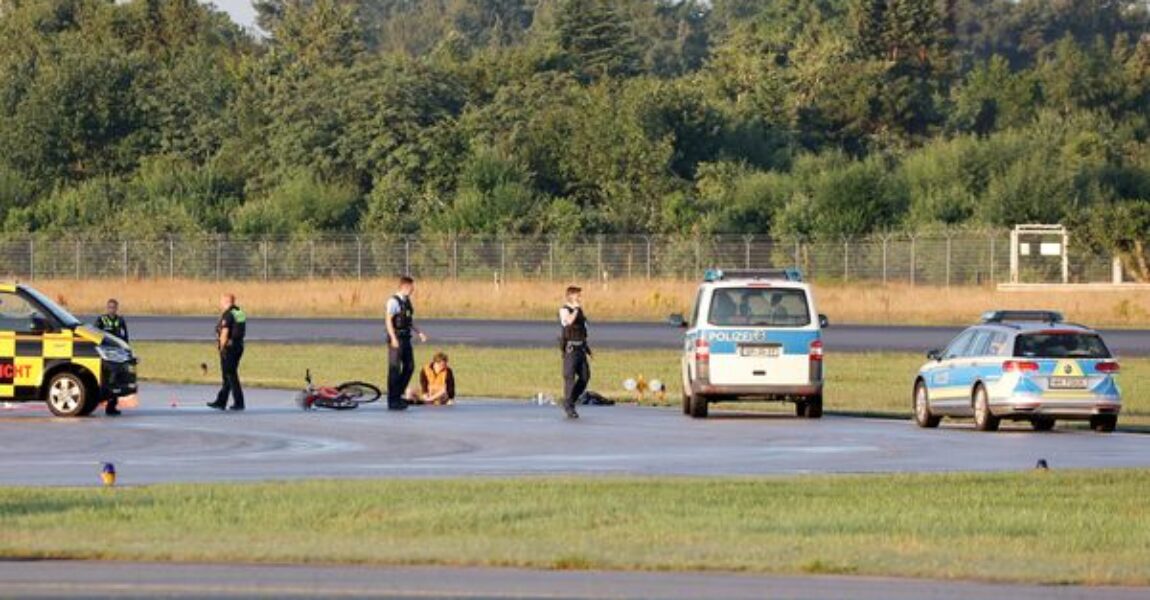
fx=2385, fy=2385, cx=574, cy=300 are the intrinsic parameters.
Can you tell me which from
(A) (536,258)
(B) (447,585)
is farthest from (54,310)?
(A) (536,258)

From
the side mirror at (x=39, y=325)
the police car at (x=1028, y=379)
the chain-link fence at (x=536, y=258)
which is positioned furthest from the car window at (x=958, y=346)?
the chain-link fence at (x=536, y=258)

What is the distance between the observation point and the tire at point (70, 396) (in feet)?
97.4

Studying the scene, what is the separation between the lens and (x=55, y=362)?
97.1 feet

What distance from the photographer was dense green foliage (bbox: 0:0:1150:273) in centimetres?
8931

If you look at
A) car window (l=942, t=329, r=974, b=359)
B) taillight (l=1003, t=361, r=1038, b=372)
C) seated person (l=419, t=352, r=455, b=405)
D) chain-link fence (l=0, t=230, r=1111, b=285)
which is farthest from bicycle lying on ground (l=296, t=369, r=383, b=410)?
chain-link fence (l=0, t=230, r=1111, b=285)

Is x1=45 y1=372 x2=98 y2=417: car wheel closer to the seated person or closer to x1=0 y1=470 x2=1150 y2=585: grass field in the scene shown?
the seated person

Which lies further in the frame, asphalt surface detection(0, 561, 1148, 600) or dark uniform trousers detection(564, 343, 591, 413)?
dark uniform trousers detection(564, 343, 591, 413)

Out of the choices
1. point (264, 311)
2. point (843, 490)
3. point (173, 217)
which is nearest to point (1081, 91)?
point (173, 217)

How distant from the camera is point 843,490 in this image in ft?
67.7

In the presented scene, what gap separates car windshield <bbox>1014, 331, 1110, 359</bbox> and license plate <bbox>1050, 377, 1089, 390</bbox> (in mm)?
391

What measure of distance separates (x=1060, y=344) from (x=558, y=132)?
69.9 metres

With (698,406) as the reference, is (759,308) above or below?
above

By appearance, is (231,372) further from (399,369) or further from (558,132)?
(558,132)

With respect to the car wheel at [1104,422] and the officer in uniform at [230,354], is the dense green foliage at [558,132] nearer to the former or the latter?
the car wheel at [1104,422]
